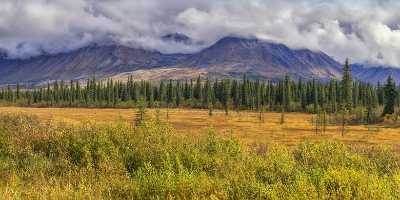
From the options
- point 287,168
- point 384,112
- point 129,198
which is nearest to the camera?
point 129,198

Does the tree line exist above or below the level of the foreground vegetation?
above

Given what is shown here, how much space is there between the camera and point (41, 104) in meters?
194

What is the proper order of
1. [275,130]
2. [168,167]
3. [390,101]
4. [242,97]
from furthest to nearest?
[242,97] → [390,101] → [275,130] → [168,167]

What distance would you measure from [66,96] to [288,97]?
86.1 meters

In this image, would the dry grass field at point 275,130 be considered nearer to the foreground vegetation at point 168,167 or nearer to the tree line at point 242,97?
the foreground vegetation at point 168,167

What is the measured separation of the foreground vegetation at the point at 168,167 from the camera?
9.39m

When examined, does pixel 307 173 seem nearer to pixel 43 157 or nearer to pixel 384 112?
pixel 43 157

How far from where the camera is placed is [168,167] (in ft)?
37.2

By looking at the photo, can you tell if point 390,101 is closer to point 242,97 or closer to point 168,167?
point 242,97

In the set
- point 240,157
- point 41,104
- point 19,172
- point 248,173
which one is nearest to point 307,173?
point 248,173

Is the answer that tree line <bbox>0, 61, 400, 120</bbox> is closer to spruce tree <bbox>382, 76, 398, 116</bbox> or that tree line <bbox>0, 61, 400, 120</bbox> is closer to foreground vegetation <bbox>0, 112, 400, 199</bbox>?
spruce tree <bbox>382, 76, 398, 116</bbox>

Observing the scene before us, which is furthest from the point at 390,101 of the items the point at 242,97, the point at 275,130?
the point at 242,97

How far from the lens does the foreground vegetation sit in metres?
9.39

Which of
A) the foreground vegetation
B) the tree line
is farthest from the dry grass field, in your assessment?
the tree line
